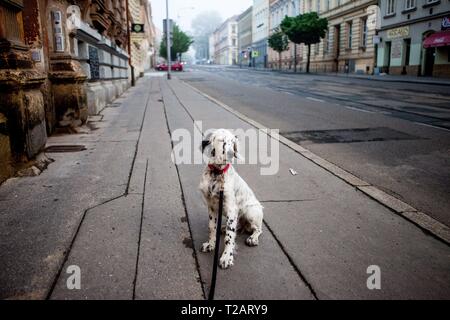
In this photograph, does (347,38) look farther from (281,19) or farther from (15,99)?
(15,99)

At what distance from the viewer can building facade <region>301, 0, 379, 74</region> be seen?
3762cm

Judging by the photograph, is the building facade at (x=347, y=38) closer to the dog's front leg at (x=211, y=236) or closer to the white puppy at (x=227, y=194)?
the white puppy at (x=227, y=194)

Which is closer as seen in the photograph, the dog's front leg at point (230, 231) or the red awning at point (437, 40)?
the dog's front leg at point (230, 231)

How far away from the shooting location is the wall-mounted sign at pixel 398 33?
32169 millimetres

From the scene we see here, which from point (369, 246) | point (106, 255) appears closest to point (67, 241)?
point (106, 255)

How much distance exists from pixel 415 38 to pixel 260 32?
55026 mm

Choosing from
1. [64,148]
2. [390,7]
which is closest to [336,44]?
[390,7]

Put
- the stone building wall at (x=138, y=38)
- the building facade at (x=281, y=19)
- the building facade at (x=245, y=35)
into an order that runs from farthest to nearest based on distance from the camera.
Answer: the building facade at (x=245, y=35)
the building facade at (x=281, y=19)
the stone building wall at (x=138, y=38)

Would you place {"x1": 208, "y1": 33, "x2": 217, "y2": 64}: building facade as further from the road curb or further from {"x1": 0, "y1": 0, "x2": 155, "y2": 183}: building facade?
the road curb

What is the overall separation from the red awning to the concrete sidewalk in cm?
2789

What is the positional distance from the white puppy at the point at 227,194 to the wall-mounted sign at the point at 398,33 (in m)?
34.8

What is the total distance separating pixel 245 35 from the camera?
3799 inches

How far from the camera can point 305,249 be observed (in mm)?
2939

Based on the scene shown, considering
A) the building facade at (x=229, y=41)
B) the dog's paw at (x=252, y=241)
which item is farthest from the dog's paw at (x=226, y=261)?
the building facade at (x=229, y=41)
